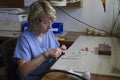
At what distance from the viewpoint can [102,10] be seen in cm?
255

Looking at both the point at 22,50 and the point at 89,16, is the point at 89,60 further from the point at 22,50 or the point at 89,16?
the point at 89,16

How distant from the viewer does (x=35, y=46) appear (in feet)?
5.43

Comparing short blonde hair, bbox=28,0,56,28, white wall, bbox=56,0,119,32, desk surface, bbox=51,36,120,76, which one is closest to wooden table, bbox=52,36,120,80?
desk surface, bbox=51,36,120,76

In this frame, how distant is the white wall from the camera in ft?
8.37

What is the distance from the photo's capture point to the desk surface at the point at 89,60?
1.39m

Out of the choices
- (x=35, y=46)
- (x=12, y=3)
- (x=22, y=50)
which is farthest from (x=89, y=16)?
(x=22, y=50)

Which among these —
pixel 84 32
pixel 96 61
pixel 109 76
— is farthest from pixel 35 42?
pixel 84 32

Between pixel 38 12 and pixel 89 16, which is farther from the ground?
pixel 38 12

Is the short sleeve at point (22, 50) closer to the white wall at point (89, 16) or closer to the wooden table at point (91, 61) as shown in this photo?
the wooden table at point (91, 61)

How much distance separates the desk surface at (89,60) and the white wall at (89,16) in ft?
1.86

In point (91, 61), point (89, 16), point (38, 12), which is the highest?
point (38, 12)

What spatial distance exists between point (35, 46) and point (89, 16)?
3.79 feet

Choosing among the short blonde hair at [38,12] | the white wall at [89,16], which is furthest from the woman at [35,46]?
the white wall at [89,16]

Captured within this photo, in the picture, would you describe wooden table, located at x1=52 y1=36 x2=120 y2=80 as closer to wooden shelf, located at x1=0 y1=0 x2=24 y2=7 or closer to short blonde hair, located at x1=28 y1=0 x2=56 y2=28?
short blonde hair, located at x1=28 y1=0 x2=56 y2=28
